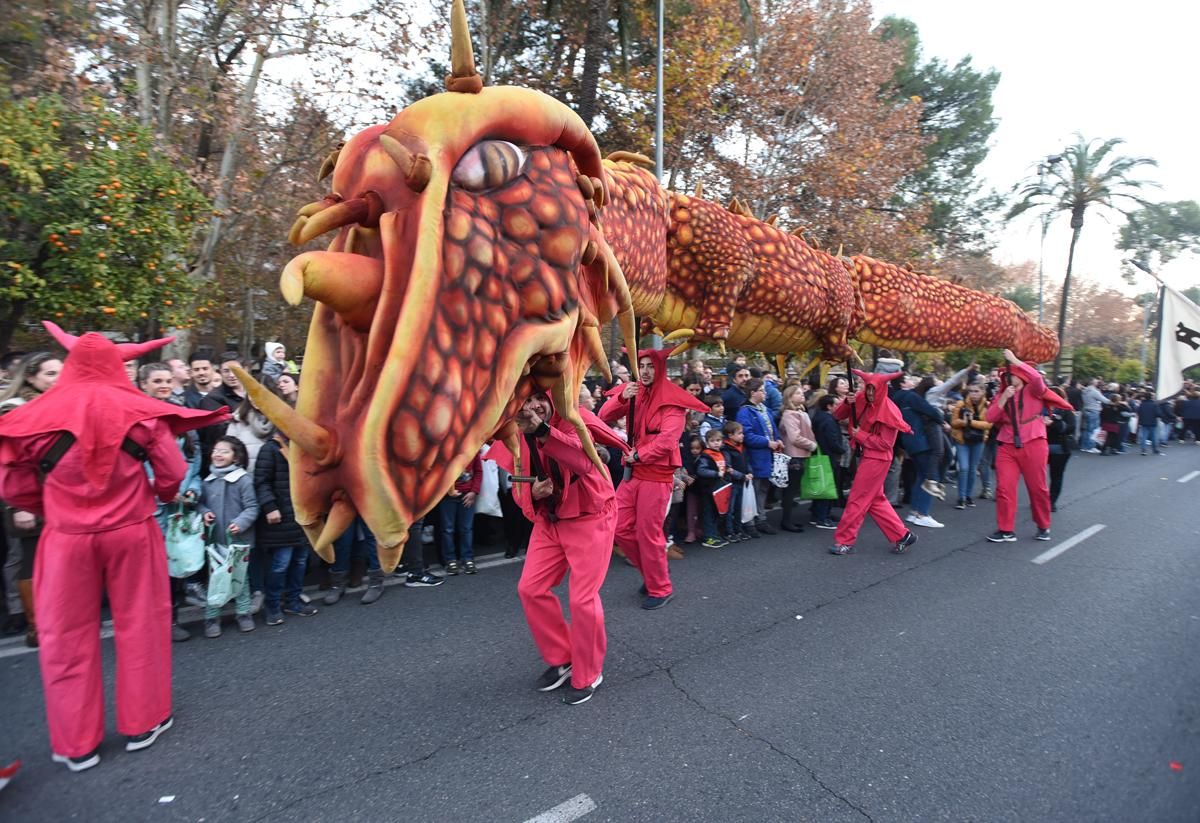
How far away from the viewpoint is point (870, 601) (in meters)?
4.72

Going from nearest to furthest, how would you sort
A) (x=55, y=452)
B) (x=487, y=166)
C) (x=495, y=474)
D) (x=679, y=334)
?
(x=487, y=166), (x=55, y=452), (x=679, y=334), (x=495, y=474)

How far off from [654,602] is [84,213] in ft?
23.1

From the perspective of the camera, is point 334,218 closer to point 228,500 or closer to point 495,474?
point 228,500

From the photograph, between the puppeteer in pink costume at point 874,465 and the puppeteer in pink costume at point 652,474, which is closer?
the puppeteer in pink costume at point 652,474

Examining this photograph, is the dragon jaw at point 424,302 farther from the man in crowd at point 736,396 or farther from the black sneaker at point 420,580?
the man in crowd at point 736,396

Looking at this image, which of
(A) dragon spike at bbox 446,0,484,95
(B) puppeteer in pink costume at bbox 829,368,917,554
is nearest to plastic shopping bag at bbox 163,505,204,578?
(A) dragon spike at bbox 446,0,484,95

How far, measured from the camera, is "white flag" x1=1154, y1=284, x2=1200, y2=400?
445cm

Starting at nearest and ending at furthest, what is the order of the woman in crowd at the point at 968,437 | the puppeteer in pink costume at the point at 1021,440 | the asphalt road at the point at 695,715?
the asphalt road at the point at 695,715
the puppeteer in pink costume at the point at 1021,440
the woman in crowd at the point at 968,437

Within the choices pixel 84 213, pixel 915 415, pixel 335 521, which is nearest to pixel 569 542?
pixel 335 521

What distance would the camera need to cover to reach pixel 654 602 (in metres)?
4.58

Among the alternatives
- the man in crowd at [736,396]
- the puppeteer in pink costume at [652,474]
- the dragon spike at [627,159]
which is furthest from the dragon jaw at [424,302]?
the man in crowd at [736,396]

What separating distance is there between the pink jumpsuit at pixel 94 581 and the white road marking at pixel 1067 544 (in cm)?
646

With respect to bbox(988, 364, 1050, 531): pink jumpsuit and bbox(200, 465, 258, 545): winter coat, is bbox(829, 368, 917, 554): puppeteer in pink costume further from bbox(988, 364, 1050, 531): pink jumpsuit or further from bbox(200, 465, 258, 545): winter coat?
bbox(200, 465, 258, 545): winter coat

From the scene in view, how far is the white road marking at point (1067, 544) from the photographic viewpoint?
229 inches
